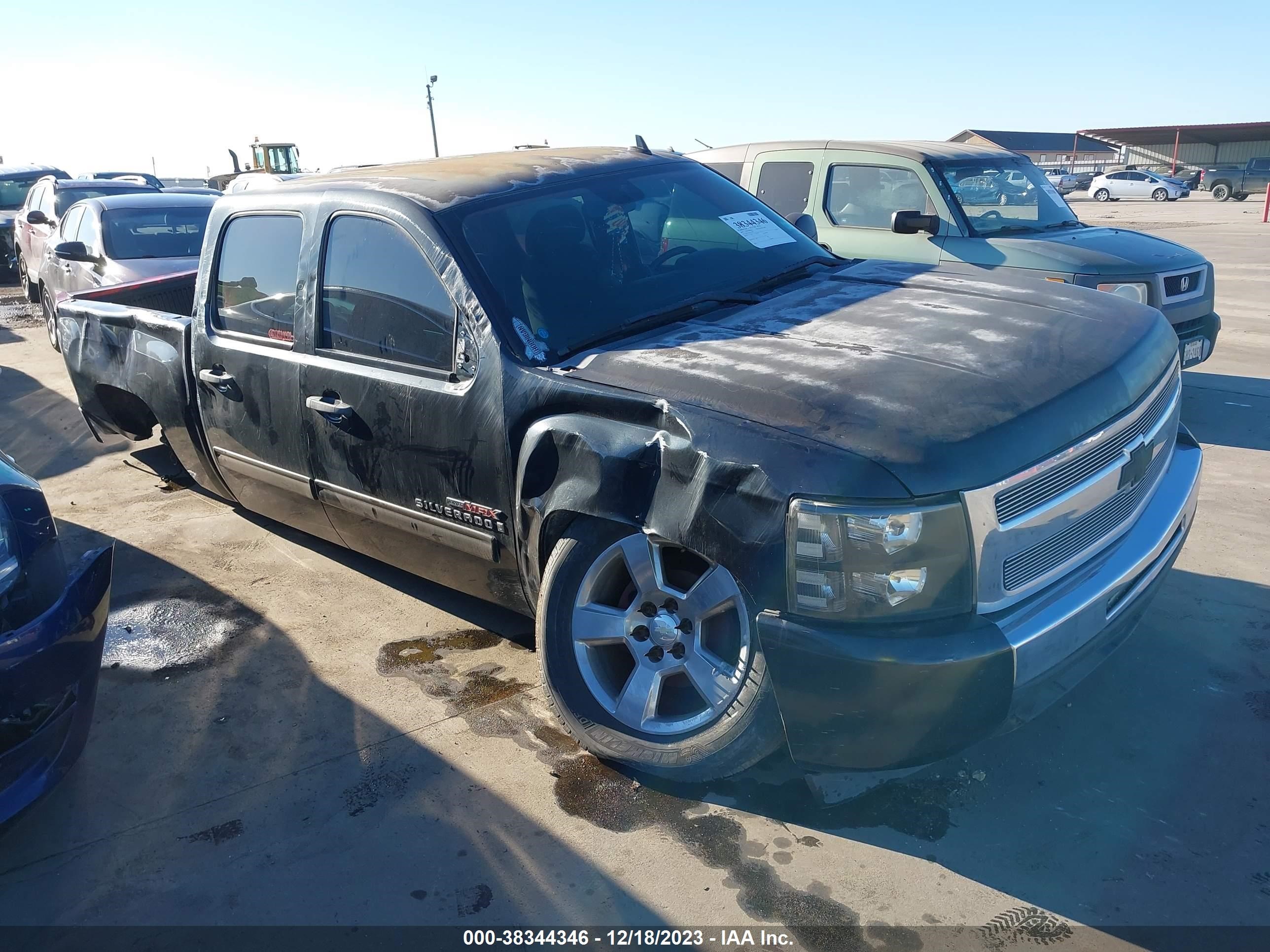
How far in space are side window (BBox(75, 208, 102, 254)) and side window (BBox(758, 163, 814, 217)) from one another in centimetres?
618

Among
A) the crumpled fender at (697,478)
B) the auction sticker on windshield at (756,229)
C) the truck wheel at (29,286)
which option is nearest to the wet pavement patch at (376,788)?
the crumpled fender at (697,478)

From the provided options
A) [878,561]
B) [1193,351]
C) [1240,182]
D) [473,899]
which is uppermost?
[878,561]

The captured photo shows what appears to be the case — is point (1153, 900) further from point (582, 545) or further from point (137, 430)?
point (137, 430)

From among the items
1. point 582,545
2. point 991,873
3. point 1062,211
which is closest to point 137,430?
point 582,545

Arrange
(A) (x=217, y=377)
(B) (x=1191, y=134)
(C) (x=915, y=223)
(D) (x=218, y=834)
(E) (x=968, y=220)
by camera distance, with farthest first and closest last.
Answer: (B) (x=1191, y=134), (E) (x=968, y=220), (C) (x=915, y=223), (A) (x=217, y=377), (D) (x=218, y=834)

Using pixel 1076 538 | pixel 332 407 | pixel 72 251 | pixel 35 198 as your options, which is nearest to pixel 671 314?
pixel 332 407

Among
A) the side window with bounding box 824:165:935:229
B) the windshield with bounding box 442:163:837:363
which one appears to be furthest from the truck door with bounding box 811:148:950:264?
the windshield with bounding box 442:163:837:363

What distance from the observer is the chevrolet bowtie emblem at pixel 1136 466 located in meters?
2.77

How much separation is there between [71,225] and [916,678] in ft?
36.0

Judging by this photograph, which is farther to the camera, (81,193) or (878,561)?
(81,193)

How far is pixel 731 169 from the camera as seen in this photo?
8.09 meters

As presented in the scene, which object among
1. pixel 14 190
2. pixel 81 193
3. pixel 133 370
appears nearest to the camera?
pixel 133 370

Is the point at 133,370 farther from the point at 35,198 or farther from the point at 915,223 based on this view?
the point at 35,198

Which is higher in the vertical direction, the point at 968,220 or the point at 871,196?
the point at 871,196
